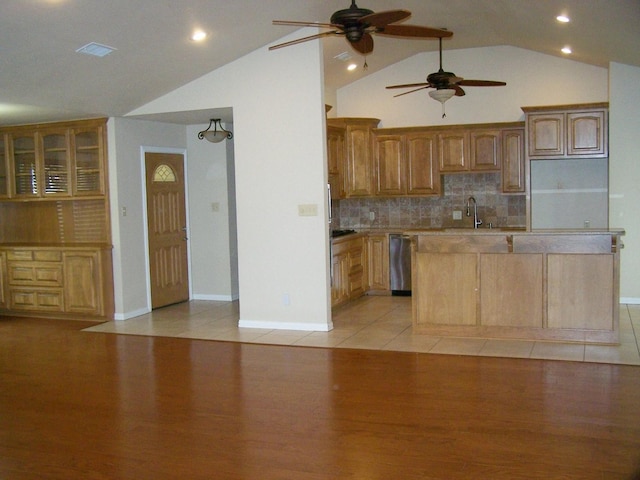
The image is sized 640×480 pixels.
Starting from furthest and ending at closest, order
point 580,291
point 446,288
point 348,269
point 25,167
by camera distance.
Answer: point 348,269 < point 25,167 < point 446,288 < point 580,291

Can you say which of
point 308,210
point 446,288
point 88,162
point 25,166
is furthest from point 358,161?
point 25,166

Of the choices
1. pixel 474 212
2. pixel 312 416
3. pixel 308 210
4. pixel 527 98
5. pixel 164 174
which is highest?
pixel 527 98

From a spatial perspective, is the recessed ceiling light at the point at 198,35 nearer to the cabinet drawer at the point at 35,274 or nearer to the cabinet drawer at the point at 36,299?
the cabinet drawer at the point at 35,274

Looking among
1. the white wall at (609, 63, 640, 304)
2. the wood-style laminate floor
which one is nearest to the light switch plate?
the wood-style laminate floor

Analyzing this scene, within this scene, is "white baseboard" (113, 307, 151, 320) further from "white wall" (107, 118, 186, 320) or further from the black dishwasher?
the black dishwasher

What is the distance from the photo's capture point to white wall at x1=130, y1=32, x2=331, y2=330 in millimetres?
6684

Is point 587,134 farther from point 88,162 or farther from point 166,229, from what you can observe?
point 88,162

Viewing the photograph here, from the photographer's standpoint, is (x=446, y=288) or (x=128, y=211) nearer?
(x=446, y=288)

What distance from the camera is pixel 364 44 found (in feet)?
16.1

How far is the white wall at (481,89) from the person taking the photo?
8.41 metres

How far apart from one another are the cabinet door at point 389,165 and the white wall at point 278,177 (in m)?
2.60

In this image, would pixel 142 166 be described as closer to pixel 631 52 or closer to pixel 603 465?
pixel 631 52

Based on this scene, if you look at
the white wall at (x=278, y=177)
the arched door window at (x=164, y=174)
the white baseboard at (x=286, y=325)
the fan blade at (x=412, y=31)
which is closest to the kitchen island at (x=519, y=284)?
the white baseboard at (x=286, y=325)

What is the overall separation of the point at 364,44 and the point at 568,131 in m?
4.23
